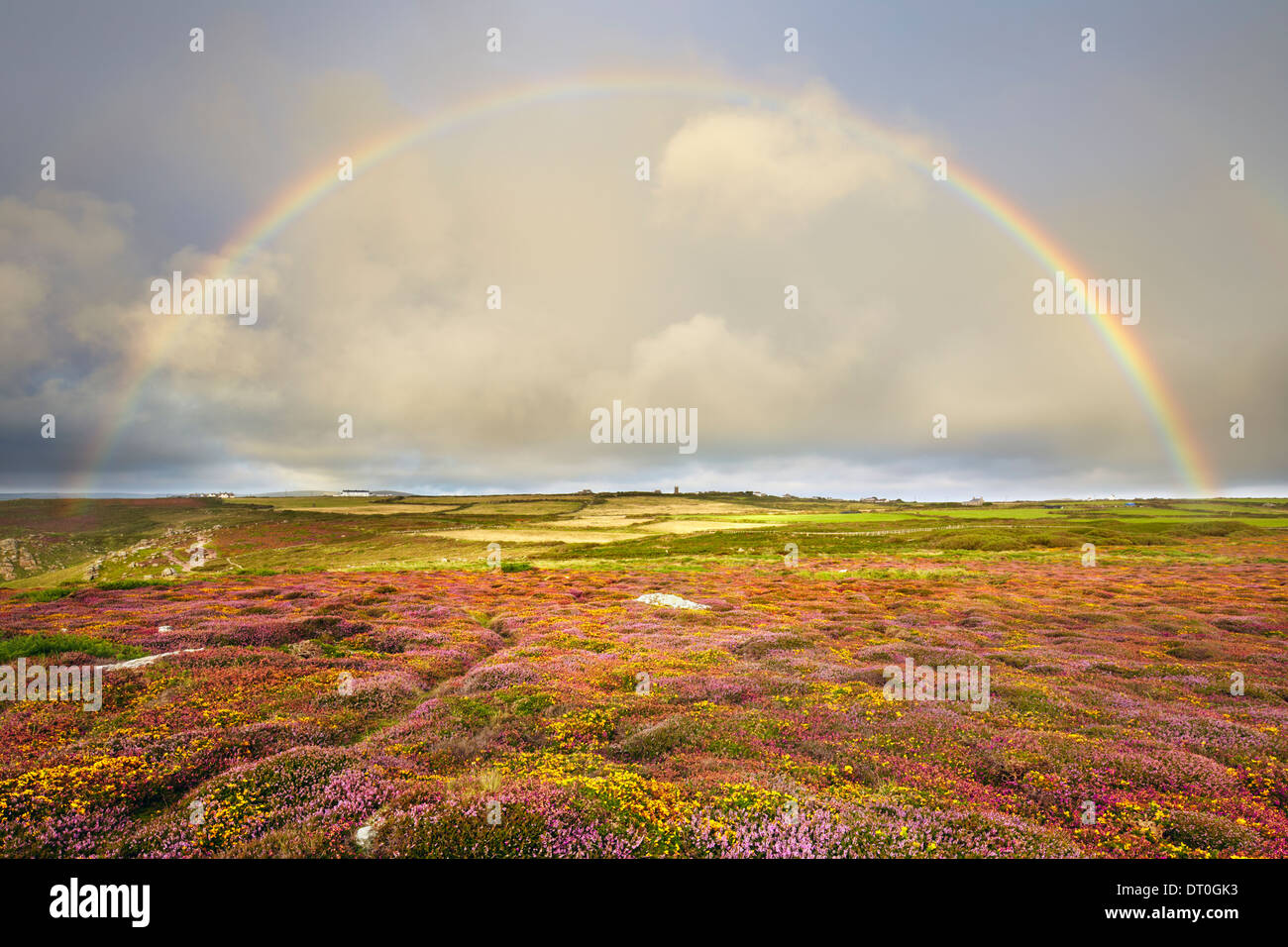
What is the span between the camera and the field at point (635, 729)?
6.33 m

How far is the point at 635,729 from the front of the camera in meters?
10.7

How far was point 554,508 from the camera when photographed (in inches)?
7264

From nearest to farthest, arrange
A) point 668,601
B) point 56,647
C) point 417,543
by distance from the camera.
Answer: point 56,647
point 668,601
point 417,543

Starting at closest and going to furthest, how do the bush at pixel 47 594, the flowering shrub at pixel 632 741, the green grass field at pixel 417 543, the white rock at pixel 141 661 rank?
the flowering shrub at pixel 632 741 < the white rock at pixel 141 661 < the bush at pixel 47 594 < the green grass field at pixel 417 543

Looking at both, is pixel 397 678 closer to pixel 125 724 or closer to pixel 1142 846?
pixel 125 724

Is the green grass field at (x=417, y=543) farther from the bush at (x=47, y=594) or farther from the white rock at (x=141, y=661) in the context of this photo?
the white rock at (x=141, y=661)

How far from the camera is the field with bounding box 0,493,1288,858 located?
20.8 ft

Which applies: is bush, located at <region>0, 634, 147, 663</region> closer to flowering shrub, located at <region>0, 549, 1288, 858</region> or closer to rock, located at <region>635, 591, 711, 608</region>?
flowering shrub, located at <region>0, 549, 1288, 858</region>

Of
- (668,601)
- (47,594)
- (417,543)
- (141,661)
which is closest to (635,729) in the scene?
(141,661)

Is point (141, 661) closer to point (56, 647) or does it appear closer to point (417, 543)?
point (56, 647)

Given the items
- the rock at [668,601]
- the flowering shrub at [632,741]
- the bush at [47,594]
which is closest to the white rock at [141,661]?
the flowering shrub at [632,741]

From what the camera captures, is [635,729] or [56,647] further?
[56,647]
